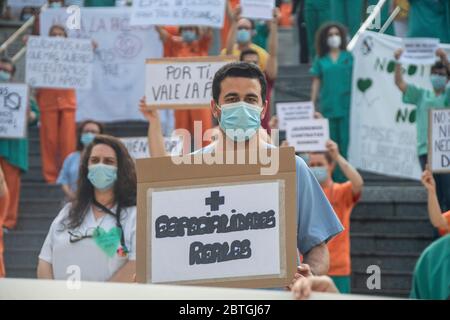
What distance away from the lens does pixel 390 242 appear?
413 inches

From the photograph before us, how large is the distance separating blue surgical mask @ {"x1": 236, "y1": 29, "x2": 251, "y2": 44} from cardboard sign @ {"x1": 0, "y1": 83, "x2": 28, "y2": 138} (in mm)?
1979

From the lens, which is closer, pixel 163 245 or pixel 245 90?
pixel 163 245

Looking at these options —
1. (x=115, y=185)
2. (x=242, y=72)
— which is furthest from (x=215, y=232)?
(x=115, y=185)

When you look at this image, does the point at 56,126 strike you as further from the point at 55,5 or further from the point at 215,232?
the point at 215,232

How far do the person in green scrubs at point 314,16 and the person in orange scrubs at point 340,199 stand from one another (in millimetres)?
3253

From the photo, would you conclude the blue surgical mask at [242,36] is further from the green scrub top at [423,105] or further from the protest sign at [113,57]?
the green scrub top at [423,105]

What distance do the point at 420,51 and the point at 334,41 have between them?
855 mm

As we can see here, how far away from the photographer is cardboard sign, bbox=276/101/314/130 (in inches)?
440

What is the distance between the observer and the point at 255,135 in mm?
5035

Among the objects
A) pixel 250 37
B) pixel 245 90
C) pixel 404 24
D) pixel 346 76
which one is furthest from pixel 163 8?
A: pixel 245 90

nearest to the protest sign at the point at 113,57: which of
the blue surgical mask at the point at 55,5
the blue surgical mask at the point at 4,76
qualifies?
the blue surgical mask at the point at 55,5

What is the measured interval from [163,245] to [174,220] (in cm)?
10

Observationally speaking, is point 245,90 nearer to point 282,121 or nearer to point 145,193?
point 145,193

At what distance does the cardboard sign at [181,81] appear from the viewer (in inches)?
389
